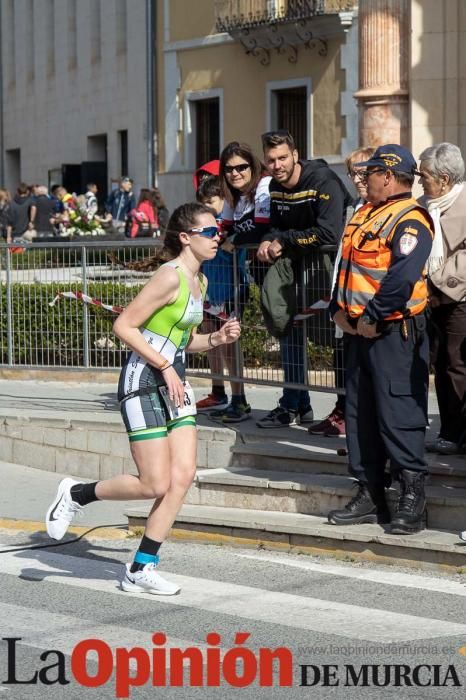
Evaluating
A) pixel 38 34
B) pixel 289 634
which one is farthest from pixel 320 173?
pixel 38 34

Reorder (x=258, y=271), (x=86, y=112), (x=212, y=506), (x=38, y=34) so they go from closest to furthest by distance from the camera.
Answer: (x=212, y=506), (x=258, y=271), (x=86, y=112), (x=38, y=34)

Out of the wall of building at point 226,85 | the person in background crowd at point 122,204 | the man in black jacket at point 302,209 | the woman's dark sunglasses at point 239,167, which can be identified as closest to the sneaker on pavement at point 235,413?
the man in black jacket at point 302,209

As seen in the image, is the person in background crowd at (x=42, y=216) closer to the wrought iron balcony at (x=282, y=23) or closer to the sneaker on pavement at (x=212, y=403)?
the wrought iron balcony at (x=282, y=23)

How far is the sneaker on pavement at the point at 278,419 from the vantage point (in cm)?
1054

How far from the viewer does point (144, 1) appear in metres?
38.6

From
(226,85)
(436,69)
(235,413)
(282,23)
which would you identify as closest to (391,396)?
(235,413)

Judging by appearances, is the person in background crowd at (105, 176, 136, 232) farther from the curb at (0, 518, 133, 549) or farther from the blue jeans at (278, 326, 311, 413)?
the curb at (0, 518, 133, 549)

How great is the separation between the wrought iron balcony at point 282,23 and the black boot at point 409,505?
23.9 m

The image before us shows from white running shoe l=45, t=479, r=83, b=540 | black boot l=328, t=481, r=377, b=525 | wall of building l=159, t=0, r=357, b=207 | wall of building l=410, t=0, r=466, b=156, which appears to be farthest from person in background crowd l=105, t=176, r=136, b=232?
white running shoe l=45, t=479, r=83, b=540

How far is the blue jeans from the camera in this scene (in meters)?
10.6

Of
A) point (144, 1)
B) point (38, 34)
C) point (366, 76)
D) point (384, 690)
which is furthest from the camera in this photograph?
point (38, 34)

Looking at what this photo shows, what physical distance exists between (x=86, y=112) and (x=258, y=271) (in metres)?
33.7

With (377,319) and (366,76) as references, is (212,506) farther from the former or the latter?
(366,76)

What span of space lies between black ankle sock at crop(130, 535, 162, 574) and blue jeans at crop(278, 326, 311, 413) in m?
3.19
